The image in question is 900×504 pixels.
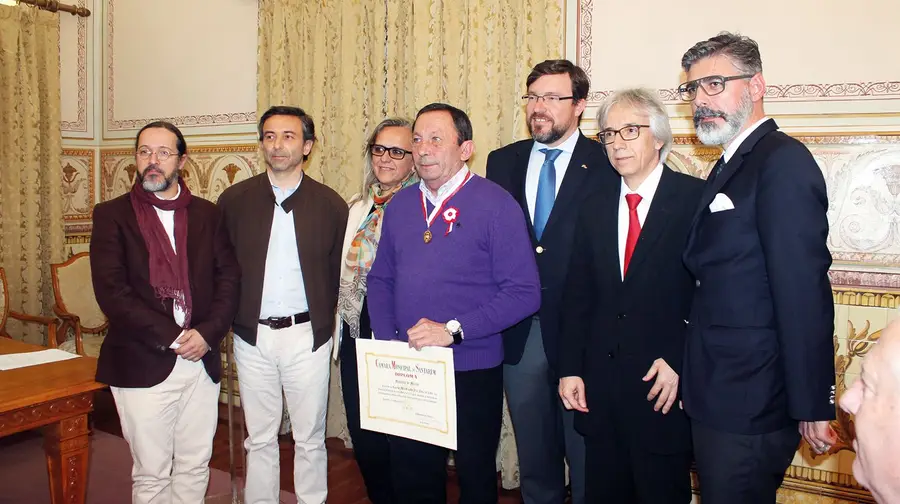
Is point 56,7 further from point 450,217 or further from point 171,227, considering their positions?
point 450,217

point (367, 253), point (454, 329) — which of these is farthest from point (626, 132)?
point (367, 253)

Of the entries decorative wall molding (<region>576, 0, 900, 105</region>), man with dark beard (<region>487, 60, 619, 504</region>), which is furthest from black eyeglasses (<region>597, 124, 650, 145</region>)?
decorative wall molding (<region>576, 0, 900, 105</region>)

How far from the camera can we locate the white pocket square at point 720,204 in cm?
187

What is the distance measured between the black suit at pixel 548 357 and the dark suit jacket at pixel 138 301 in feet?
3.85

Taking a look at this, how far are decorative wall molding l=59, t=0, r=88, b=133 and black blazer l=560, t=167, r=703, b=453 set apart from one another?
15.6ft

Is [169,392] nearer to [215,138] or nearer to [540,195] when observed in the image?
[540,195]

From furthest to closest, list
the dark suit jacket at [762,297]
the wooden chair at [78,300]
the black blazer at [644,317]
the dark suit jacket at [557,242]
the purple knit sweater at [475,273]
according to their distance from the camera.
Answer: the wooden chair at [78,300] < the dark suit jacket at [557,242] < the purple knit sweater at [475,273] < the black blazer at [644,317] < the dark suit jacket at [762,297]

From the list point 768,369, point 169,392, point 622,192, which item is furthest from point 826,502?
point 169,392

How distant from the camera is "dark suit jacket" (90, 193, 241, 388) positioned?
8.20ft

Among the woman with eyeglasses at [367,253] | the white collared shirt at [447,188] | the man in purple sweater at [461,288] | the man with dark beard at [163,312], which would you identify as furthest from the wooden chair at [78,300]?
the white collared shirt at [447,188]

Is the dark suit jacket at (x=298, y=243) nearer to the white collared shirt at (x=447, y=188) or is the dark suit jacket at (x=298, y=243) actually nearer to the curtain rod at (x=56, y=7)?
the white collared shirt at (x=447, y=188)

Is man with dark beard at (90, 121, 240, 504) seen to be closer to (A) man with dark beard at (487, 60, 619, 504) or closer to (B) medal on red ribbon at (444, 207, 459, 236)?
(B) medal on red ribbon at (444, 207, 459, 236)

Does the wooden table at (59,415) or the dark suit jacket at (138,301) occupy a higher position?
the dark suit jacket at (138,301)

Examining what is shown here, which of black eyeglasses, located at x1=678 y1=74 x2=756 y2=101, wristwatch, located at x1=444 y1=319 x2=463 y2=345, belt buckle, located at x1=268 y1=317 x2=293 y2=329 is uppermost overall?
black eyeglasses, located at x1=678 y1=74 x2=756 y2=101
